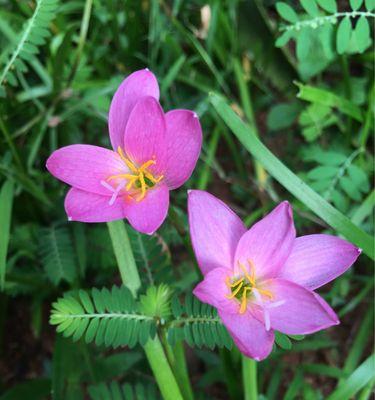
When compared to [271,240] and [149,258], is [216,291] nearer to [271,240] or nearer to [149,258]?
[271,240]

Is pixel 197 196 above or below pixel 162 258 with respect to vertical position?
above

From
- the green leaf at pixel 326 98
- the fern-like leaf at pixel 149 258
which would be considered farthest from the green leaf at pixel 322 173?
the fern-like leaf at pixel 149 258

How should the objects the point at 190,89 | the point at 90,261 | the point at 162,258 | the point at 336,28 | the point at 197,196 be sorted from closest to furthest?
1. the point at 197,196
2. the point at 162,258
3. the point at 336,28
4. the point at 90,261
5. the point at 190,89

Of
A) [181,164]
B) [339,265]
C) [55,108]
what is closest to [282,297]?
[339,265]

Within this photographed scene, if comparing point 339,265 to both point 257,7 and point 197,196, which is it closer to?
point 197,196

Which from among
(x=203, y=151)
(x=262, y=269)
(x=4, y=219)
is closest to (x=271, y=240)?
(x=262, y=269)

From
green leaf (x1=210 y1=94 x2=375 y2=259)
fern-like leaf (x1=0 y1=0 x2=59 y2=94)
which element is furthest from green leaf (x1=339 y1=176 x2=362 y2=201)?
fern-like leaf (x1=0 y1=0 x2=59 y2=94)

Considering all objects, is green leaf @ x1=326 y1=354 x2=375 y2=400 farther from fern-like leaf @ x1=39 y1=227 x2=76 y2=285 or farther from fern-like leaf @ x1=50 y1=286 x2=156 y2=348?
fern-like leaf @ x1=39 y1=227 x2=76 y2=285

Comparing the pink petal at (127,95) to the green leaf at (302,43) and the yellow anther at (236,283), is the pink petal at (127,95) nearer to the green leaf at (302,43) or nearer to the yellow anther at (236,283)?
the yellow anther at (236,283)
